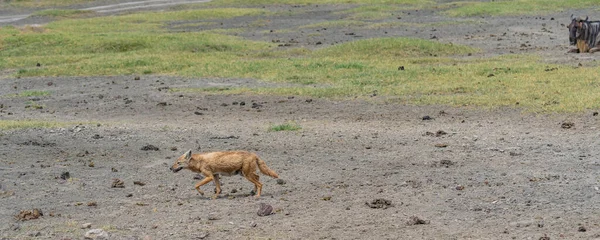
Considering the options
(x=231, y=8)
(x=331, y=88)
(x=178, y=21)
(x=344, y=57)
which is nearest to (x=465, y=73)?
(x=331, y=88)

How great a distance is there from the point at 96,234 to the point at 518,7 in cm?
3594

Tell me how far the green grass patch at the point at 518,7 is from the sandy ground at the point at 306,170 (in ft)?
77.9

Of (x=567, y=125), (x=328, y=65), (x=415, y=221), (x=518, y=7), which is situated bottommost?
(x=518, y=7)

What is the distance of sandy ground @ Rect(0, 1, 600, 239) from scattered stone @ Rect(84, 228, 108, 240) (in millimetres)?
102

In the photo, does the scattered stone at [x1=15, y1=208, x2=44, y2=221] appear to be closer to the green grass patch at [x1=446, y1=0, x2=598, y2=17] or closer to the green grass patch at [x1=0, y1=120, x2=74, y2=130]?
the green grass patch at [x1=0, y1=120, x2=74, y2=130]

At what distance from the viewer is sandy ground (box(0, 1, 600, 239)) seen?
10.2m

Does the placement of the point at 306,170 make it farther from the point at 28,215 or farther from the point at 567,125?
the point at 567,125

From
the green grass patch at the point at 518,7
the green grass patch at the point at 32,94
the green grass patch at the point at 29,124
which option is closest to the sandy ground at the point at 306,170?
the green grass patch at the point at 29,124

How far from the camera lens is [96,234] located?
10047 mm

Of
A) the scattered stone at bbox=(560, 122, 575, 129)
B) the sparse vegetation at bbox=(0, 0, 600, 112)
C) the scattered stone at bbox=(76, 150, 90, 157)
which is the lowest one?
the sparse vegetation at bbox=(0, 0, 600, 112)

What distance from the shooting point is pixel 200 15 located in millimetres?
47406

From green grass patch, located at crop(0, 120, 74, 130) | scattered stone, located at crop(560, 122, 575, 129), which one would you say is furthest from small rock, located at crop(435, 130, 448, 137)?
green grass patch, located at crop(0, 120, 74, 130)

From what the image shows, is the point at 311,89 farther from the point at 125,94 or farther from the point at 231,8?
the point at 231,8

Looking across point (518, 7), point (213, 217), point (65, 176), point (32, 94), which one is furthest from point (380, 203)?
point (518, 7)
